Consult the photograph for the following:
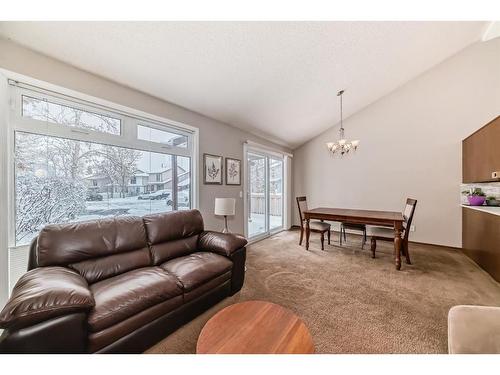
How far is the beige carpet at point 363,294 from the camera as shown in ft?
5.30

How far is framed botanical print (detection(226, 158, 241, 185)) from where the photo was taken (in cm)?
382

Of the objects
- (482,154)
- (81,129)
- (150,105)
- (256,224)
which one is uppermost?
(150,105)

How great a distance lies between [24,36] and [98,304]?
2.12m

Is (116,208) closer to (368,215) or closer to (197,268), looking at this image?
(197,268)

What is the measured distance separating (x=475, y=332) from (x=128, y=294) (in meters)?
1.95

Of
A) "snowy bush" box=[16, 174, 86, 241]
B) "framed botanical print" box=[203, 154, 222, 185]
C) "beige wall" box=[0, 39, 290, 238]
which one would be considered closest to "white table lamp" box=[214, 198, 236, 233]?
"beige wall" box=[0, 39, 290, 238]

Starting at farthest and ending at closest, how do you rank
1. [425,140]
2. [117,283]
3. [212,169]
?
[425,140] → [212,169] → [117,283]

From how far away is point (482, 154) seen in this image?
9.85ft

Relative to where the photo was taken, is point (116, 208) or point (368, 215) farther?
point (368, 215)

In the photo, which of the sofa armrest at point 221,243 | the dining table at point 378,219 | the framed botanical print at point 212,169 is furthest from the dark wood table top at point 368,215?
the sofa armrest at point 221,243

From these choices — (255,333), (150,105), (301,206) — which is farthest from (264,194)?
(255,333)

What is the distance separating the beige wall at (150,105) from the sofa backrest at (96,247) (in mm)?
1297
